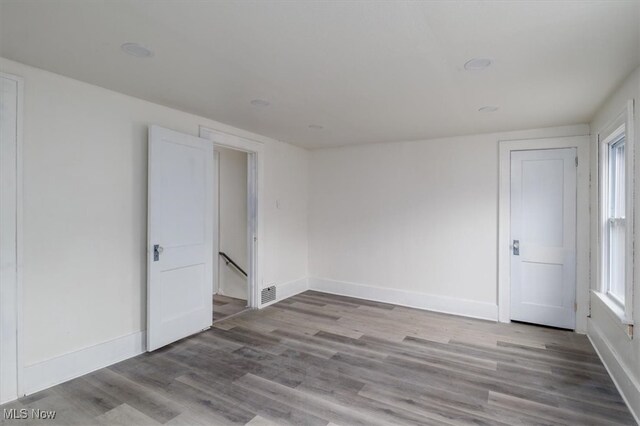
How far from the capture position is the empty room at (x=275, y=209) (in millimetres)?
1989

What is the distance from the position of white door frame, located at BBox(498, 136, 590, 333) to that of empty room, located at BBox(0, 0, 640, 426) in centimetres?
2

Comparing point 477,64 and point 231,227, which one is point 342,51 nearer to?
point 477,64

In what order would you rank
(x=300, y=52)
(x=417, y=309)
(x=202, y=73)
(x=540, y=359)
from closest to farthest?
(x=300, y=52), (x=202, y=73), (x=540, y=359), (x=417, y=309)

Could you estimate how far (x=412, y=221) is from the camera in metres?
4.83

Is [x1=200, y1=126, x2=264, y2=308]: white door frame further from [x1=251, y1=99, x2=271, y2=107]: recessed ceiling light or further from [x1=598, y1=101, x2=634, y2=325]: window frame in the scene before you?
[x1=598, y1=101, x2=634, y2=325]: window frame

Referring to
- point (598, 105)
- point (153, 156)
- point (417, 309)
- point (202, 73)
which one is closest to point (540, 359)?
point (417, 309)

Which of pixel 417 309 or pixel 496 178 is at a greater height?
pixel 496 178

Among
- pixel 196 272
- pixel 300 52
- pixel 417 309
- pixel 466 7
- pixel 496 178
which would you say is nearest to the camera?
pixel 466 7

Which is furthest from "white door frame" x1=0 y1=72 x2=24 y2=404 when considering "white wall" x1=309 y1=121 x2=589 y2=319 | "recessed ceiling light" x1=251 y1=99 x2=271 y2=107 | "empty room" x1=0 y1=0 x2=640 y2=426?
"white wall" x1=309 y1=121 x2=589 y2=319

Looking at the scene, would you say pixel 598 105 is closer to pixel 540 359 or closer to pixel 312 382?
pixel 540 359

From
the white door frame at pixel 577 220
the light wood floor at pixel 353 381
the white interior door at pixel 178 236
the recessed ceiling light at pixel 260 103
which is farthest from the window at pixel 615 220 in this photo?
the white interior door at pixel 178 236

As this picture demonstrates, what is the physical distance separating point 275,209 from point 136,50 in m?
3.05

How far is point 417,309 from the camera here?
184 inches

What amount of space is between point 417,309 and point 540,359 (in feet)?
5.62
